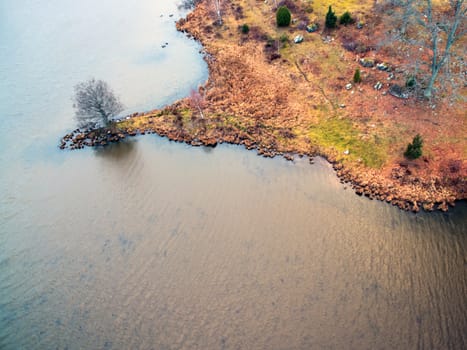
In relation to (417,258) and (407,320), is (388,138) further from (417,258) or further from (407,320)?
(407,320)

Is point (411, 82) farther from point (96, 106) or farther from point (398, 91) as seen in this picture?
point (96, 106)

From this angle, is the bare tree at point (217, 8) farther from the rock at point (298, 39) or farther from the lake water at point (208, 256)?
the lake water at point (208, 256)

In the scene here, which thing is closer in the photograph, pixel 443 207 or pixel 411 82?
pixel 443 207

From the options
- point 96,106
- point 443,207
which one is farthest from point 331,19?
point 96,106

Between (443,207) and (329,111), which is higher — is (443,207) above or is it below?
below

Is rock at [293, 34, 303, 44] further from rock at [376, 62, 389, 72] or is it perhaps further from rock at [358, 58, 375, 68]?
rock at [376, 62, 389, 72]

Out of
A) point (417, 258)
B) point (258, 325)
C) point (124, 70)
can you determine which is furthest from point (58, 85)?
point (417, 258)
